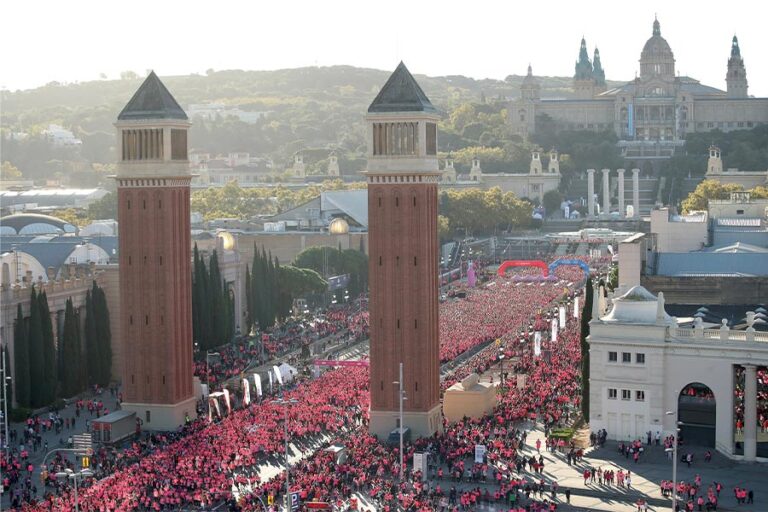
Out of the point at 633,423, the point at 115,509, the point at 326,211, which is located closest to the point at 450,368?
the point at 633,423

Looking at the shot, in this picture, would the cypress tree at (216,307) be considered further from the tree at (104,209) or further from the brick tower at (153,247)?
the tree at (104,209)

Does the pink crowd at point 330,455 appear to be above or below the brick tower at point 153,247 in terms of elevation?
below

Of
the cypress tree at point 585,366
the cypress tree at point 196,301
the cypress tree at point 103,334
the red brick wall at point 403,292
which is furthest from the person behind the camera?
the cypress tree at point 196,301

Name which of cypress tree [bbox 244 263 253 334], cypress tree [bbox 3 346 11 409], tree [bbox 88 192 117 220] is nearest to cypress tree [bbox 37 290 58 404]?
cypress tree [bbox 3 346 11 409]

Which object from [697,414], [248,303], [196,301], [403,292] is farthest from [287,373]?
[697,414]

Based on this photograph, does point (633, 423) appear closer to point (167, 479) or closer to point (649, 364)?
point (649, 364)

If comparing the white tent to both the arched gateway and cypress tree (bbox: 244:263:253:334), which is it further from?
the arched gateway

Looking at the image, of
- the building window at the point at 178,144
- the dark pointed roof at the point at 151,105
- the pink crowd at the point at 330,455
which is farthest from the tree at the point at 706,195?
the dark pointed roof at the point at 151,105
